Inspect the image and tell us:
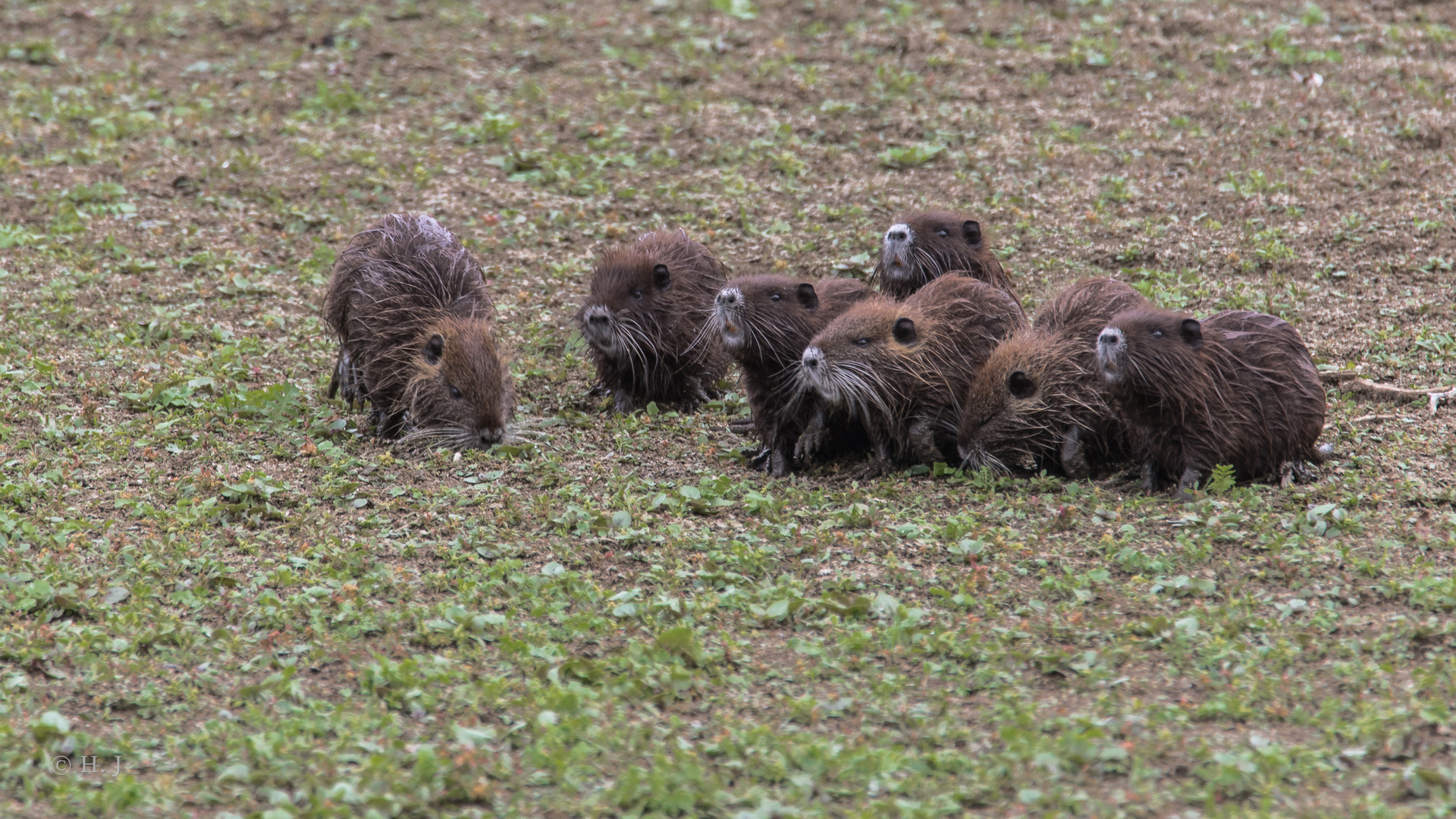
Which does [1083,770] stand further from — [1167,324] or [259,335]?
[259,335]

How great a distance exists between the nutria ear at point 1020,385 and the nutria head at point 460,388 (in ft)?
7.91

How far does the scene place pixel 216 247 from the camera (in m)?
8.65

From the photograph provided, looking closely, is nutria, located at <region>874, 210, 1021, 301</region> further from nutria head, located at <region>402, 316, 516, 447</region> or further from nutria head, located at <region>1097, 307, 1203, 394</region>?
nutria head, located at <region>402, 316, 516, 447</region>

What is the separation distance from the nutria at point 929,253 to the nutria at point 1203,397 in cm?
136

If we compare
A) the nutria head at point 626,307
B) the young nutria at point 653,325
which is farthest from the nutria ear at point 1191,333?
the nutria head at point 626,307

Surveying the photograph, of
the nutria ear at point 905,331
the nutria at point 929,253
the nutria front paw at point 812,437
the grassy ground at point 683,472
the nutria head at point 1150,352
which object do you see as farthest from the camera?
the nutria at point 929,253

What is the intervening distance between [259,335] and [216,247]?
1.28m

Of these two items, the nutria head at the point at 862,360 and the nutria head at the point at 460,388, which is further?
the nutria head at the point at 460,388

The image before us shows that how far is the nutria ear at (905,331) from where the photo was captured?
599 cm

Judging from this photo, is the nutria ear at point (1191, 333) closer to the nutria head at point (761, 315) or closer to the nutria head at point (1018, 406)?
the nutria head at point (1018, 406)

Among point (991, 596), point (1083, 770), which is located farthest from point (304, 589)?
point (1083, 770)

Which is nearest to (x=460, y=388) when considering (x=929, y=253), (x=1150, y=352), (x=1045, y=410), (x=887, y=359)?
(x=887, y=359)

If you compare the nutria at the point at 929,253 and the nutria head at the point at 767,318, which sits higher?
the nutria at the point at 929,253

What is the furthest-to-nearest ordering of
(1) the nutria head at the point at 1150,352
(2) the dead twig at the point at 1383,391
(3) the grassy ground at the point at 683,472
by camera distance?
(2) the dead twig at the point at 1383,391, (1) the nutria head at the point at 1150,352, (3) the grassy ground at the point at 683,472
